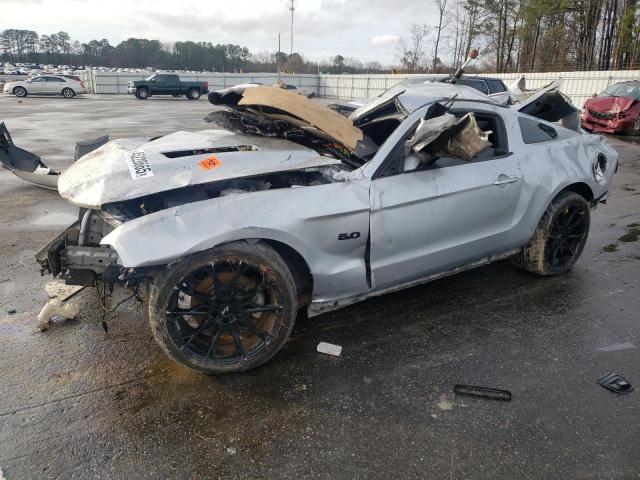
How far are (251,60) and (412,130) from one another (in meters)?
87.8

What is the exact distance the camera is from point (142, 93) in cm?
3161

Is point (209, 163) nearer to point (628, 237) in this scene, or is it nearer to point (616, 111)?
point (628, 237)

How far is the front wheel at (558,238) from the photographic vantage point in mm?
4160

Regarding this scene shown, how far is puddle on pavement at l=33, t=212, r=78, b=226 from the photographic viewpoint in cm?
578

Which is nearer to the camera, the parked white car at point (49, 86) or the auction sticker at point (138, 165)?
the auction sticker at point (138, 165)

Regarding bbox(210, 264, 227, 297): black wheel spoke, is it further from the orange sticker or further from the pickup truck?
the pickup truck

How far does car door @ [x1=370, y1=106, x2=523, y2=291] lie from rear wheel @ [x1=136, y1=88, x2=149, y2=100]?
31654mm

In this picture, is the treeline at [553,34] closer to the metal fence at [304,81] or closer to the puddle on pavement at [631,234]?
the metal fence at [304,81]

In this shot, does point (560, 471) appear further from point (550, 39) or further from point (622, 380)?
point (550, 39)

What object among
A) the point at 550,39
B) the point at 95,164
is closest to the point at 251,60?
the point at 550,39

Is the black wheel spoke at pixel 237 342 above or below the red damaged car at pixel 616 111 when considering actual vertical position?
below

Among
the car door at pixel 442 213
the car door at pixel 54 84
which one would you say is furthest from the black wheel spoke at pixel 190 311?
the car door at pixel 54 84

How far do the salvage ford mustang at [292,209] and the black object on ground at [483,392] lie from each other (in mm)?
851

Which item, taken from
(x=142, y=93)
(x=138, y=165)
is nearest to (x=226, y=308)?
(x=138, y=165)
